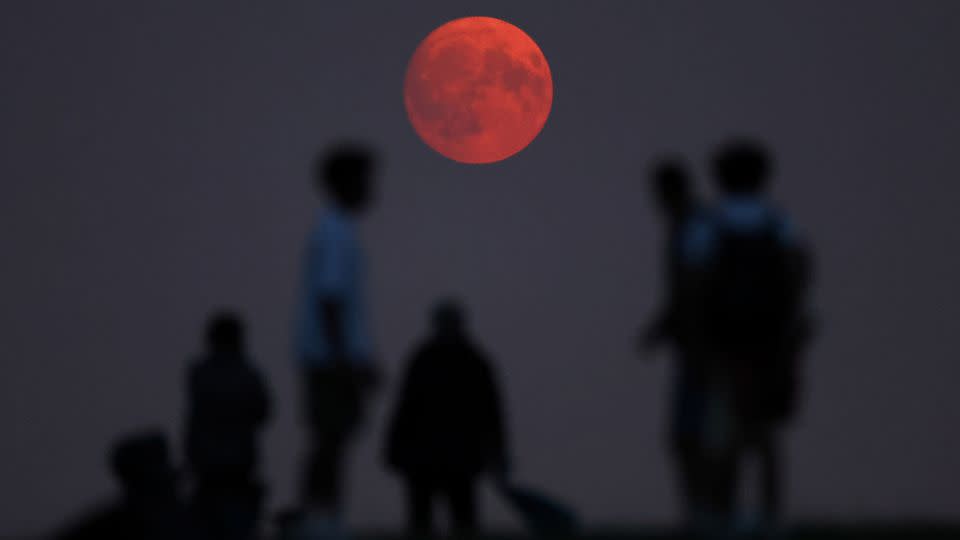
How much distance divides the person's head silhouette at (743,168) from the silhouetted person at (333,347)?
1659 mm

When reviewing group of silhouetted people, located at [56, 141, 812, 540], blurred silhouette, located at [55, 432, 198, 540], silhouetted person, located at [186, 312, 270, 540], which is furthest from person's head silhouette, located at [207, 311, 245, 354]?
blurred silhouette, located at [55, 432, 198, 540]

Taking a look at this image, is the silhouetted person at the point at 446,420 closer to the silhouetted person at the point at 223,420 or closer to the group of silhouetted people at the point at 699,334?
the silhouetted person at the point at 223,420

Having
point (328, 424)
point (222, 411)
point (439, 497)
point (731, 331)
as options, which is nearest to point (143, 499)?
point (328, 424)

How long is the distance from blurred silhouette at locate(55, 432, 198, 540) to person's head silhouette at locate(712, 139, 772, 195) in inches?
111

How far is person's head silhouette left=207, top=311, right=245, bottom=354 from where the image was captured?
26.8 feet

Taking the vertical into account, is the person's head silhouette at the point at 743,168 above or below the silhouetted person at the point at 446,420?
above

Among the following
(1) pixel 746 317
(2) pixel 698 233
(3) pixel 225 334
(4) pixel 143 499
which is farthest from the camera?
(3) pixel 225 334

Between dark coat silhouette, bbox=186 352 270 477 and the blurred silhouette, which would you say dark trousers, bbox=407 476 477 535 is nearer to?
dark coat silhouette, bbox=186 352 270 477

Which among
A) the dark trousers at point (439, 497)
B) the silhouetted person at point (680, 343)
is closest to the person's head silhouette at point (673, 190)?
the silhouetted person at point (680, 343)

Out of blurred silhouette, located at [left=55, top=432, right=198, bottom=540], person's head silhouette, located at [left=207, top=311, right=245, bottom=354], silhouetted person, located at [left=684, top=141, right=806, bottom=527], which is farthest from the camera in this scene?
person's head silhouette, located at [left=207, top=311, right=245, bottom=354]

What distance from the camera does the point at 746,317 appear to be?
6.30m

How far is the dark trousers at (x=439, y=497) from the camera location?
8.65 metres

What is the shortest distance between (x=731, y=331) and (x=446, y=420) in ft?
8.72

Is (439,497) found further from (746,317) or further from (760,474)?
(746,317)
